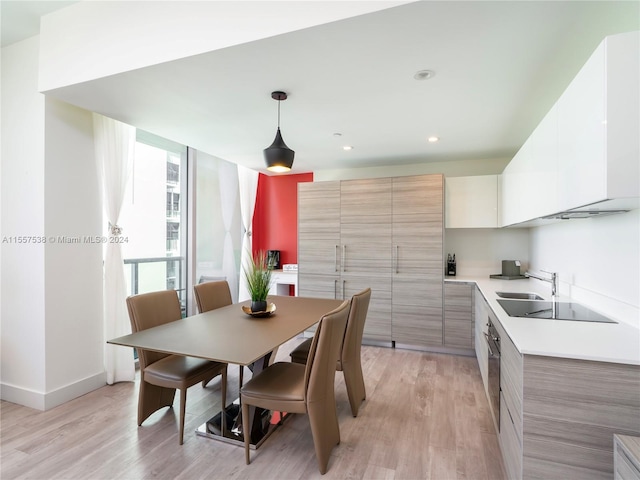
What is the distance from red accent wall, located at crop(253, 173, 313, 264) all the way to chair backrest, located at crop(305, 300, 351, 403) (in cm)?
342

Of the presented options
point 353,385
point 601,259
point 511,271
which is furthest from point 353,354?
point 511,271

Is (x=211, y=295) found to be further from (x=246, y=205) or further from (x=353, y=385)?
(x=246, y=205)

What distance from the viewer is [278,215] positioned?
551 cm

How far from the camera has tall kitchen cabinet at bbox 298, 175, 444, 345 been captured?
407 centimetres

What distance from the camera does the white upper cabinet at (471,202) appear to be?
4.07 metres

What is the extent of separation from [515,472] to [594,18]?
7.35 feet

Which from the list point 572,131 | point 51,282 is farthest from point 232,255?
point 572,131

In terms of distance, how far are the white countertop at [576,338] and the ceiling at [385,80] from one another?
1543mm

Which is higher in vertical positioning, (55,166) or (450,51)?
(450,51)

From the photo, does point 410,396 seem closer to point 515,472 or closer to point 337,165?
point 515,472

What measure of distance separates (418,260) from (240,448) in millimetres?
2794

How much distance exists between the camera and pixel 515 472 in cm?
163

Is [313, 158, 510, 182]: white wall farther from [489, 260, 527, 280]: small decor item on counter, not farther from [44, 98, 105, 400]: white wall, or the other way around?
[44, 98, 105, 400]: white wall

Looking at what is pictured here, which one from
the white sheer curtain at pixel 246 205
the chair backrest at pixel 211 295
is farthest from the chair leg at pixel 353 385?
the white sheer curtain at pixel 246 205
